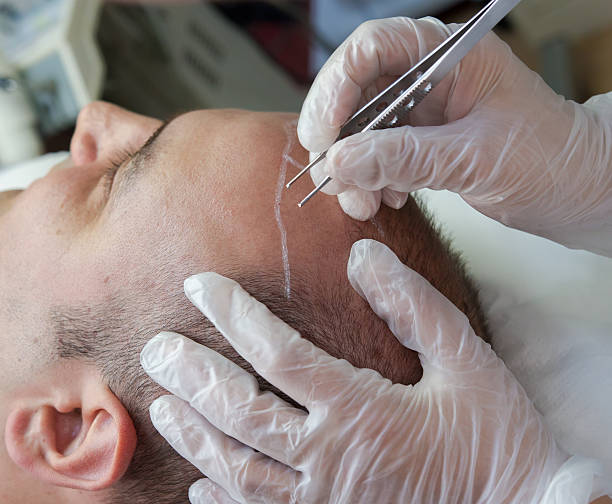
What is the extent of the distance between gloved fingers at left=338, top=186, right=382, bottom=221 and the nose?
511 mm

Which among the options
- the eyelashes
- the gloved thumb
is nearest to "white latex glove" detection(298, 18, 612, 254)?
the gloved thumb

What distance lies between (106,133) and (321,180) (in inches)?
22.9

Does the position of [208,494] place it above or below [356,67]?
below

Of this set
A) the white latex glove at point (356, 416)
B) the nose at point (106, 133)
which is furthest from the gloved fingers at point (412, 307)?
the nose at point (106, 133)

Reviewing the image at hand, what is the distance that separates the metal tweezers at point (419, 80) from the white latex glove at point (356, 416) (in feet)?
0.62

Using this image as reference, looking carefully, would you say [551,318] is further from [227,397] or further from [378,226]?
[227,397]

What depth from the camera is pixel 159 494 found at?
1040mm

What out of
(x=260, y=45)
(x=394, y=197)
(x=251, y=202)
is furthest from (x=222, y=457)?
(x=260, y=45)

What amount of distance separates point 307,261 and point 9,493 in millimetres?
710

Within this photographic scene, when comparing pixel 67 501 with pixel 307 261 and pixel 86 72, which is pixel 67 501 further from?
pixel 86 72

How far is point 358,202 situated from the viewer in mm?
1015

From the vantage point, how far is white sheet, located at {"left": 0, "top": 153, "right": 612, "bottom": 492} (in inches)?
45.9

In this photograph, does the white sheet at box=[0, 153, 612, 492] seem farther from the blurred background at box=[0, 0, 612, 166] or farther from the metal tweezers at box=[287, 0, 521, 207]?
the blurred background at box=[0, 0, 612, 166]

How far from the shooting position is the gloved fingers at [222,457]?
95cm
